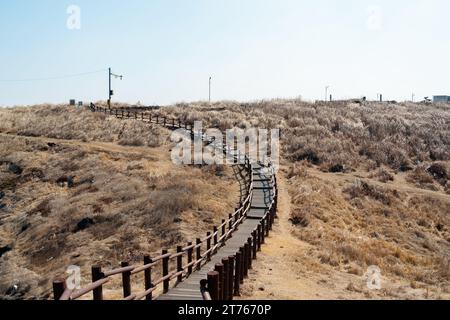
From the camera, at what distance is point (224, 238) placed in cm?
1875

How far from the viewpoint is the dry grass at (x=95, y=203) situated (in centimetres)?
2202

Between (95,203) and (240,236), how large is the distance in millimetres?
12105

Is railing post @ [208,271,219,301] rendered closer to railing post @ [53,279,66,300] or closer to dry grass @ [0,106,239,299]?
railing post @ [53,279,66,300]

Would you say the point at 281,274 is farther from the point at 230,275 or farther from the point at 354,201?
the point at 354,201

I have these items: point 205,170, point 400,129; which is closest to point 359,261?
point 205,170

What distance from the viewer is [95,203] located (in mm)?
29172

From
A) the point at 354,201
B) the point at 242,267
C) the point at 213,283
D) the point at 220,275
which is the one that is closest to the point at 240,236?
the point at 242,267

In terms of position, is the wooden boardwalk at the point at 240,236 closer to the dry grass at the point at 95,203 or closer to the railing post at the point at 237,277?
the railing post at the point at 237,277

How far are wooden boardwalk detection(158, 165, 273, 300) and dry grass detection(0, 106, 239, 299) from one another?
1.55 m

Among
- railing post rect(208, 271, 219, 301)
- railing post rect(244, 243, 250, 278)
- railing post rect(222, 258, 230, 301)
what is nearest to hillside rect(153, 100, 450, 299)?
railing post rect(244, 243, 250, 278)

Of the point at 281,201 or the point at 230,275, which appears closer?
the point at 230,275

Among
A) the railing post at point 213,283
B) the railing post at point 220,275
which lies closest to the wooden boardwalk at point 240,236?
the railing post at point 220,275

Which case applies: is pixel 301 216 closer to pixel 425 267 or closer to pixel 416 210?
pixel 425 267
